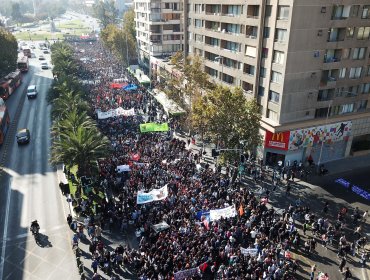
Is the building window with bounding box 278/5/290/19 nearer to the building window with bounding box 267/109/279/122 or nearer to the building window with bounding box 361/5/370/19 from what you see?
the building window with bounding box 361/5/370/19

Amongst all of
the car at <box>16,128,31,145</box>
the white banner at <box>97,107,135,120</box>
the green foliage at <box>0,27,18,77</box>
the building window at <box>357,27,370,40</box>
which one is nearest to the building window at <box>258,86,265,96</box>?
the building window at <box>357,27,370,40</box>

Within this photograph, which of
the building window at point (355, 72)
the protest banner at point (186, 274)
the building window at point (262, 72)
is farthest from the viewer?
the building window at point (262, 72)

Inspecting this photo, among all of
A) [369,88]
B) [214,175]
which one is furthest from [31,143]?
[369,88]

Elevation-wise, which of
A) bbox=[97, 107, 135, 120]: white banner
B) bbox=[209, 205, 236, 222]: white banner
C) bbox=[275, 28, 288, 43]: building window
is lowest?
bbox=[209, 205, 236, 222]: white banner

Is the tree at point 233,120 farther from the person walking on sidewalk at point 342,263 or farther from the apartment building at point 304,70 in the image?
the person walking on sidewalk at point 342,263

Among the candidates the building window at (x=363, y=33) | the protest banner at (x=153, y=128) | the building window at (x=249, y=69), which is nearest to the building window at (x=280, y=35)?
the building window at (x=249, y=69)

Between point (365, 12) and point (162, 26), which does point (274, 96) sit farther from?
point (162, 26)
